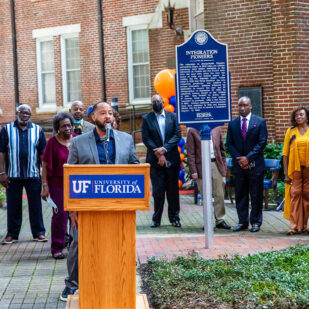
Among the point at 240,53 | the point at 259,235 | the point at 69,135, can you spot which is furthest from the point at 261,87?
the point at 69,135

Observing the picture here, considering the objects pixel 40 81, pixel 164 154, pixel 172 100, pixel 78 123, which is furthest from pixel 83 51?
pixel 78 123

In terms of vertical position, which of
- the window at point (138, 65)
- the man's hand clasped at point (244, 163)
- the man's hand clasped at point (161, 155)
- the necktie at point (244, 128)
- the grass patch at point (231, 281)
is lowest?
the grass patch at point (231, 281)

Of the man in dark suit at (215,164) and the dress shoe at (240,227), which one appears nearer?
the dress shoe at (240,227)

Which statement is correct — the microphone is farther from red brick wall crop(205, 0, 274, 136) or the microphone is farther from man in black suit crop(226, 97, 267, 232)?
red brick wall crop(205, 0, 274, 136)

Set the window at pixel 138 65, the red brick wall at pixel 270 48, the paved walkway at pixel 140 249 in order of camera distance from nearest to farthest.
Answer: the paved walkway at pixel 140 249
the red brick wall at pixel 270 48
the window at pixel 138 65

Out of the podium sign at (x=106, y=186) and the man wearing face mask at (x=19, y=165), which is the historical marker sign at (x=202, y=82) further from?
the podium sign at (x=106, y=186)

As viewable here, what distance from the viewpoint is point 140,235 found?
31.1ft

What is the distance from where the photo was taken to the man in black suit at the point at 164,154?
33.2 feet

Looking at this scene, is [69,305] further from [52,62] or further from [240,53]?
[52,62]

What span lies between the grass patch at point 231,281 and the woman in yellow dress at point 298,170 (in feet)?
6.52

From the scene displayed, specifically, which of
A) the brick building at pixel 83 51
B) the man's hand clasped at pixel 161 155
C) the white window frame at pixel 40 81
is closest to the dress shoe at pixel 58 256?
the man's hand clasped at pixel 161 155

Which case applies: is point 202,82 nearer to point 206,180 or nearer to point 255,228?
point 206,180

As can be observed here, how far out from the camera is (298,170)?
938cm

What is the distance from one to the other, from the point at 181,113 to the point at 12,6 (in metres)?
17.0
